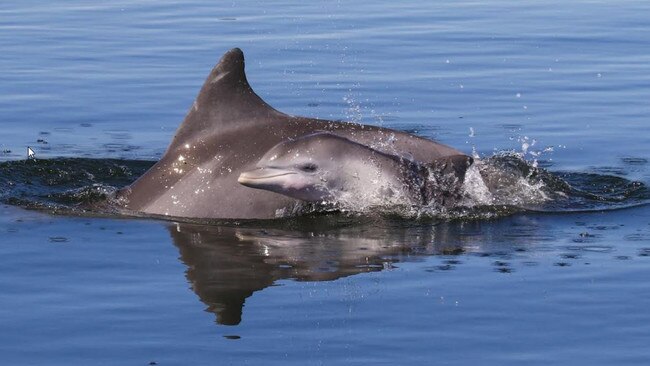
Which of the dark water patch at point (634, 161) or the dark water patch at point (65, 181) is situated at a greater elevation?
the dark water patch at point (634, 161)

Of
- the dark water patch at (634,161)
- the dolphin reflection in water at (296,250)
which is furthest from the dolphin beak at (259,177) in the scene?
the dark water patch at (634,161)

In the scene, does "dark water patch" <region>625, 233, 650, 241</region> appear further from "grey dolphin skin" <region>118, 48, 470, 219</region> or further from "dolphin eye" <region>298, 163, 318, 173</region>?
"dolphin eye" <region>298, 163, 318, 173</region>

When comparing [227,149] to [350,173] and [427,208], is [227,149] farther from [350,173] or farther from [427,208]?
[427,208]

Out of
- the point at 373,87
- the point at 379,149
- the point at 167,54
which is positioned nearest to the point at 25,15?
the point at 167,54

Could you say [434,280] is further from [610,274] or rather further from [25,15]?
[25,15]

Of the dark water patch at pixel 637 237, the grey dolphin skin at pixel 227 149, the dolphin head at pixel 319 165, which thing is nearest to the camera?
the dark water patch at pixel 637 237

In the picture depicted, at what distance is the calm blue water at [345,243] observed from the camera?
1138cm

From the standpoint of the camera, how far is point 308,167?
15.8 metres

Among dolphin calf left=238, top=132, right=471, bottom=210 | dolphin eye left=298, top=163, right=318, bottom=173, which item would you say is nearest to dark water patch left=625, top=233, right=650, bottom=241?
dolphin calf left=238, top=132, right=471, bottom=210

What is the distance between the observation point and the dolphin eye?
15.8 metres

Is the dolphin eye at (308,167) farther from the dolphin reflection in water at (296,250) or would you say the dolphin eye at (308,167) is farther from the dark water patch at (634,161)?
the dark water patch at (634,161)

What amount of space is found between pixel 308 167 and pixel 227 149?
3.65ft

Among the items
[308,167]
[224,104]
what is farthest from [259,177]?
[224,104]

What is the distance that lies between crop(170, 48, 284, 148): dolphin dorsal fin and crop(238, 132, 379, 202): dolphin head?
755 mm
